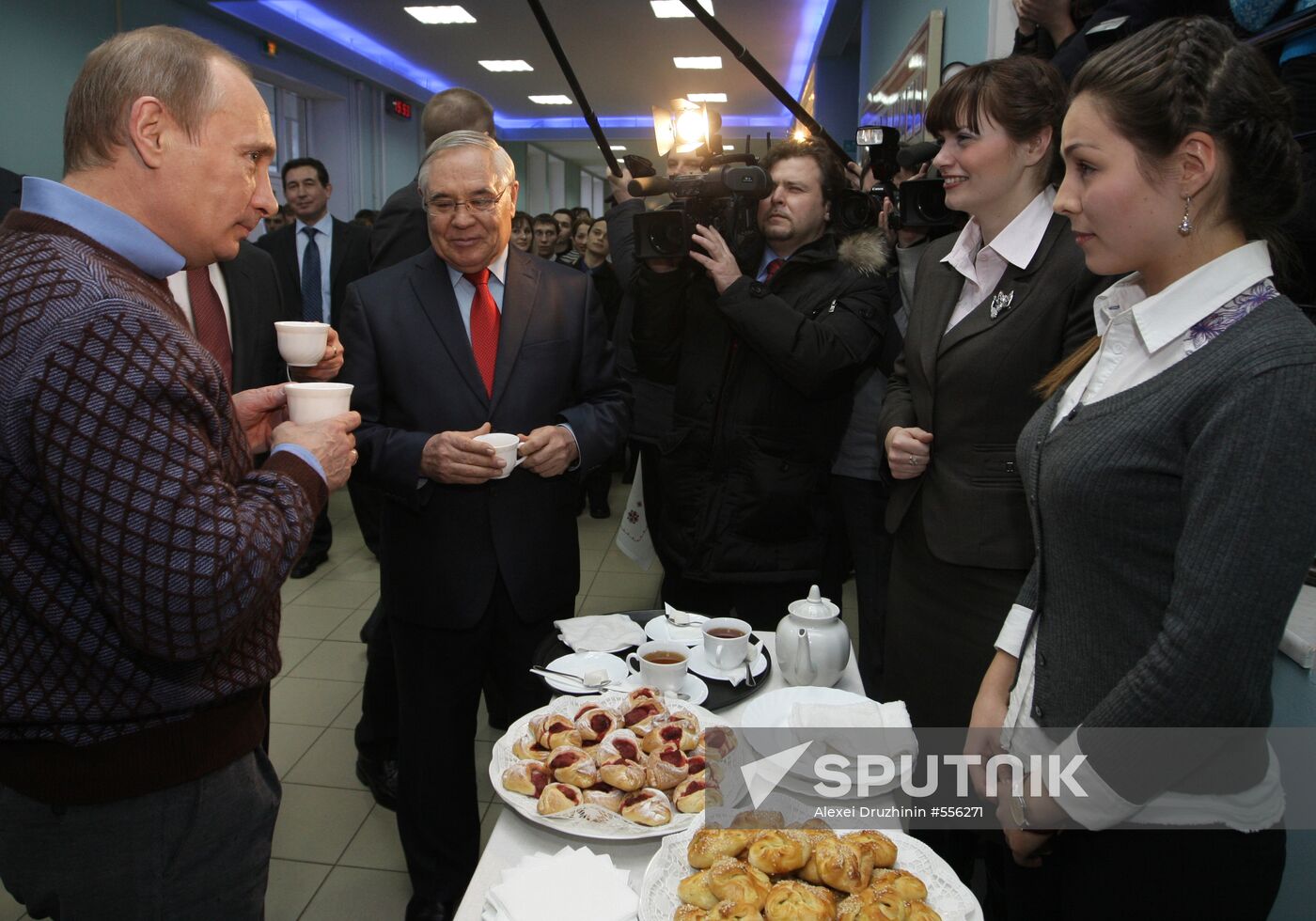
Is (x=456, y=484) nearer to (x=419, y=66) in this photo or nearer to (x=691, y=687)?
(x=691, y=687)

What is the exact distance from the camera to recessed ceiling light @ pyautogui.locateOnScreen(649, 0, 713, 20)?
803 centimetres

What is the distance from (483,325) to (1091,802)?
1419 millimetres

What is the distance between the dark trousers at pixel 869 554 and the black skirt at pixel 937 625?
0.70 metres

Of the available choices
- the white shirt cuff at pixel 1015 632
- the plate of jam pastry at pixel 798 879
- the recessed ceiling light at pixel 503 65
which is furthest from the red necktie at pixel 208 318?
the recessed ceiling light at pixel 503 65

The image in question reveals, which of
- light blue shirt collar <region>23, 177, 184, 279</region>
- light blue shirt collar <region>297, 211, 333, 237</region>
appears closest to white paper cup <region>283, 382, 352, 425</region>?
light blue shirt collar <region>23, 177, 184, 279</region>

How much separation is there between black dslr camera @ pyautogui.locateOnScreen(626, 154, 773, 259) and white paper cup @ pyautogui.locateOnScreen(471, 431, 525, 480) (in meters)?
0.74

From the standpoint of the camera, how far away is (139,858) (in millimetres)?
1057

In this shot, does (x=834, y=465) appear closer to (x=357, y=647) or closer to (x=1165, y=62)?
(x=1165, y=62)

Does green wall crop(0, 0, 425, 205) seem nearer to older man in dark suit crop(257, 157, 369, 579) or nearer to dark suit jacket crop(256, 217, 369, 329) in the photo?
older man in dark suit crop(257, 157, 369, 579)

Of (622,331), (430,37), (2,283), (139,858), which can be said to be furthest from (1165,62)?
(430,37)

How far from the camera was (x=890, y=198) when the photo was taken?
2.63 metres

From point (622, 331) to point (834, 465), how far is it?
2.35 ft

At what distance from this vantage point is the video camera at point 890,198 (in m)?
2.01

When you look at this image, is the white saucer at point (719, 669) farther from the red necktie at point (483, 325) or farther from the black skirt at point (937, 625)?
the red necktie at point (483, 325)
